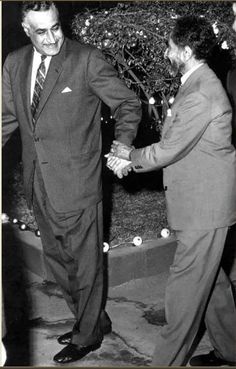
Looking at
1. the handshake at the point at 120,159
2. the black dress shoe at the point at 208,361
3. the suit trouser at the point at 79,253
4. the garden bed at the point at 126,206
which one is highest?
the handshake at the point at 120,159

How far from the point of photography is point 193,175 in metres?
3.27

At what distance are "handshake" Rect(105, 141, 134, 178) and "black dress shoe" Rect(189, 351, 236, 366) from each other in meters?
1.41

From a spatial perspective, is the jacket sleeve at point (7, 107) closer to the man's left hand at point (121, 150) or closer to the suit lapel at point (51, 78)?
the suit lapel at point (51, 78)

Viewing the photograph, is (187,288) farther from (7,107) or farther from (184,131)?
(7,107)

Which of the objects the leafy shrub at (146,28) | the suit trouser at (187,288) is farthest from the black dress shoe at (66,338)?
the leafy shrub at (146,28)

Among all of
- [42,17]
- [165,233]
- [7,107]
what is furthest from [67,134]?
[165,233]

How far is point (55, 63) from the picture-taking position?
3635 mm

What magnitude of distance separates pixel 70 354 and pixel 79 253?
740mm

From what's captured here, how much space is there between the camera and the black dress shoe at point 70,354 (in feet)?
12.8

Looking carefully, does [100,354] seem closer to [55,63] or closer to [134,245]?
[134,245]

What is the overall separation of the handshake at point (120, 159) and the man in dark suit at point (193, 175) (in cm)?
15

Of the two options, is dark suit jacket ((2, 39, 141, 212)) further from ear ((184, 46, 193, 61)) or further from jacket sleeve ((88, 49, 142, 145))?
ear ((184, 46, 193, 61))

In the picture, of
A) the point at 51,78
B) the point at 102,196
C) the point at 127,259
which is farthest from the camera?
the point at 127,259

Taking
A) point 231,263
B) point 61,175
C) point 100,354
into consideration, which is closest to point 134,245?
point 231,263
